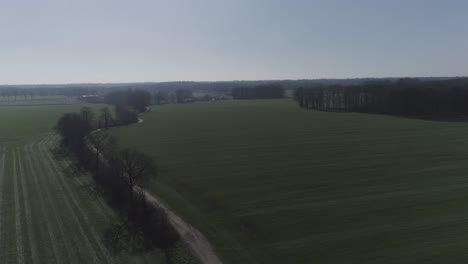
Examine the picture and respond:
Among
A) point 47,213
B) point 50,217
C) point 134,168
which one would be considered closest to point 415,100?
point 134,168

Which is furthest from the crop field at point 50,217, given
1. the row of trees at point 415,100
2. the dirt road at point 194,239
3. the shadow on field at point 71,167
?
the row of trees at point 415,100

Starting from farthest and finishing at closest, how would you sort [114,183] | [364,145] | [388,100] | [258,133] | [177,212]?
[388,100]
[258,133]
[364,145]
[114,183]
[177,212]

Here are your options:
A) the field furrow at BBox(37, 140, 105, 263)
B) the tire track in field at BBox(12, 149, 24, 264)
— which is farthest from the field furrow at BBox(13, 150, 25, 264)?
the field furrow at BBox(37, 140, 105, 263)

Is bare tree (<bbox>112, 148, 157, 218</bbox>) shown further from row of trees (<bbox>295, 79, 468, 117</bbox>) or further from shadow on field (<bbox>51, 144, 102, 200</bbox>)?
row of trees (<bbox>295, 79, 468, 117</bbox>)

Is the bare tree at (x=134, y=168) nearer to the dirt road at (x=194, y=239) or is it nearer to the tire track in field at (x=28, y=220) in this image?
the dirt road at (x=194, y=239)

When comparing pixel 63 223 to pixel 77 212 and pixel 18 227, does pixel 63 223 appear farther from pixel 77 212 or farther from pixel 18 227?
pixel 18 227

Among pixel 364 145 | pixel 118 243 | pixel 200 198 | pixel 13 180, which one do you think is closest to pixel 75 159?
pixel 13 180

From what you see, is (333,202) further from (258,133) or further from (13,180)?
(258,133)
